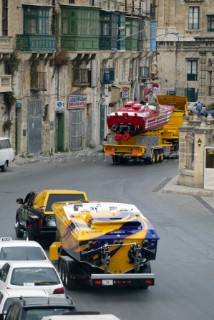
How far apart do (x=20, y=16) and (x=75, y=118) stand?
967 centimetres

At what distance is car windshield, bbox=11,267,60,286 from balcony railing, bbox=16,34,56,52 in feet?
133

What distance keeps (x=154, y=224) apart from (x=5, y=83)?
24.8 metres

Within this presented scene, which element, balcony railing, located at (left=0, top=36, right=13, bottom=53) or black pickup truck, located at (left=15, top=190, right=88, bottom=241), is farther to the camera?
balcony railing, located at (left=0, top=36, right=13, bottom=53)

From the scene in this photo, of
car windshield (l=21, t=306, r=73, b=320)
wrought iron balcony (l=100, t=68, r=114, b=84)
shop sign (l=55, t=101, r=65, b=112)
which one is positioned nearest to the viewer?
car windshield (l=21, t=306, r=73, b=320)

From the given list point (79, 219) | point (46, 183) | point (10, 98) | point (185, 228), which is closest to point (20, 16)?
point (10, 98)

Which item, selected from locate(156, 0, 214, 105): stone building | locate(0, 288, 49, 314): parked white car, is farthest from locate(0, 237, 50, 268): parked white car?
locate(156, 0, 214, 105): stone building

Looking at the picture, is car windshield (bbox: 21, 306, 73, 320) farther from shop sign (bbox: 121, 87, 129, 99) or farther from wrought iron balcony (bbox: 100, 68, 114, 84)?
shop sign (bbox: 121, 87, 129, 99)

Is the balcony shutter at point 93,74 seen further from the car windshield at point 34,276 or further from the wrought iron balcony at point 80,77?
the car windshield at point 34,276

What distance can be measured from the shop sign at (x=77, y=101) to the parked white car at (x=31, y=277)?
46808mm

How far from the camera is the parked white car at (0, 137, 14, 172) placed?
58.1 m

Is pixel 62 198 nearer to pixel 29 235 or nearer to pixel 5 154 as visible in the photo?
pixel 29 235

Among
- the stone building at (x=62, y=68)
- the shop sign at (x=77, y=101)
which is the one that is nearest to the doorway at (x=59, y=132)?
the stone building at (x=62, y=68)

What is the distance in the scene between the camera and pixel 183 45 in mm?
108438

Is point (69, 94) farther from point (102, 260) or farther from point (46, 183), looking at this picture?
point (102, 260)
